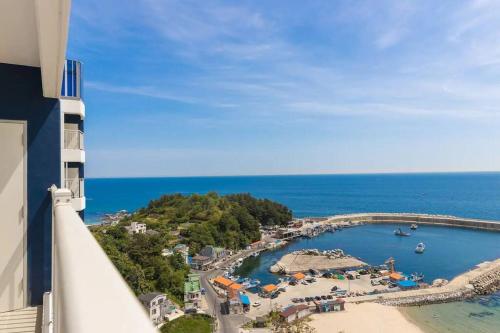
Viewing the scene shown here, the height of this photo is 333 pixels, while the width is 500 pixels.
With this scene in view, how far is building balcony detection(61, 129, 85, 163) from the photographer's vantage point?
347 centimetres

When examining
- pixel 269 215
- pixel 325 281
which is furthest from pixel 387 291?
pixel 269 215

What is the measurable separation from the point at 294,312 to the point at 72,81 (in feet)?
40.6

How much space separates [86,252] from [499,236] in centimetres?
3904

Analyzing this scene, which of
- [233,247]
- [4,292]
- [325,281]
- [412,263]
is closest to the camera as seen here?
[4,292]

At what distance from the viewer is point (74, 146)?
3.65m

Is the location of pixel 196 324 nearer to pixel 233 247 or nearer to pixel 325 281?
pixel 325 281

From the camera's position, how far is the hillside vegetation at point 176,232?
14.8m

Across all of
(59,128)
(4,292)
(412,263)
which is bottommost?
(412,263)

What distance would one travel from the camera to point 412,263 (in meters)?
22.6

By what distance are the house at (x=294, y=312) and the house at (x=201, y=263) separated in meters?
7.38

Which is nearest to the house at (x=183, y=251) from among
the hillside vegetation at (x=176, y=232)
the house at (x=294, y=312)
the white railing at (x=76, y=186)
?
the hillside vegetation at (x=176, y=232)

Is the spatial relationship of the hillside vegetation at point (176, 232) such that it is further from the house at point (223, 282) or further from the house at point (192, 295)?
the house at point (223, 282)

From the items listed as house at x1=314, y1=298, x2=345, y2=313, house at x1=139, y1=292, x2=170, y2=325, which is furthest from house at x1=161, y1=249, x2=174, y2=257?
house at x1=314, y1=298, x2=345, y2=313

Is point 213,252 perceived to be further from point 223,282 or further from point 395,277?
point 395,277
